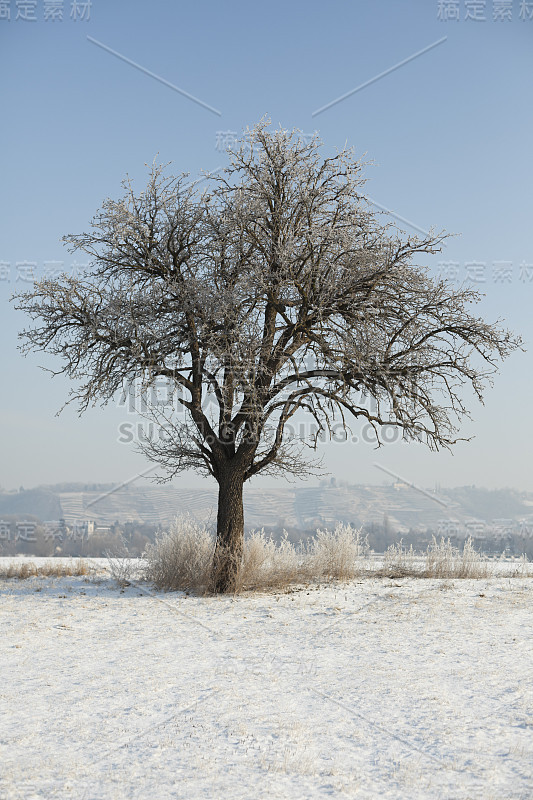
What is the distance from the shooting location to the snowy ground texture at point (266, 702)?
384 centimetres

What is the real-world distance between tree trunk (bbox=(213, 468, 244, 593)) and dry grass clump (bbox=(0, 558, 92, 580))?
443 centimetres

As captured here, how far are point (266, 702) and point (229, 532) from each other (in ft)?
20.6

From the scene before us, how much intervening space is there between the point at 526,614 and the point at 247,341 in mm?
5949

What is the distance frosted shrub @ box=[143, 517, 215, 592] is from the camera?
39.1 ft

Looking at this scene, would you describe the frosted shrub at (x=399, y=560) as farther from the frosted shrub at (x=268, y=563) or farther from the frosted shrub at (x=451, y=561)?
the frosted shrub at (x=268, y=563)

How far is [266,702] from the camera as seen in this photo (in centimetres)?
525

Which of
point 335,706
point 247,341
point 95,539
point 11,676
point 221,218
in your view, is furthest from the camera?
point 95,539

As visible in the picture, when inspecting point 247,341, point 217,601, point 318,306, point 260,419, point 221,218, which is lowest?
point 217,601

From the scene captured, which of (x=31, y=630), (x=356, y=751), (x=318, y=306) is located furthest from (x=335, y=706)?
(x=318, y=306)

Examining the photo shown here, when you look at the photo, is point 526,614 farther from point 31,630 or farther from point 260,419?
point 31,630

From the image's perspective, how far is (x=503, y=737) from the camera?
14.9 feet

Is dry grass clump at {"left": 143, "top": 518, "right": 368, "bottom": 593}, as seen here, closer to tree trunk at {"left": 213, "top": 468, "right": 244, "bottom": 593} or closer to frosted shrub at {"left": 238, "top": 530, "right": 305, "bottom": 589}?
frosted shrub at {"left": 238, "top": 530, "right": 305, "bottom": 589}

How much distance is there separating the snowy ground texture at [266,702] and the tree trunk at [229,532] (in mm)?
1439

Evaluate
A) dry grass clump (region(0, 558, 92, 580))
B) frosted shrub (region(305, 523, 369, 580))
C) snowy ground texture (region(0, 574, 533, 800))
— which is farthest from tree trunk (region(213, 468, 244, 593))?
dry grass clump (region(0, 558, 92, 580))
